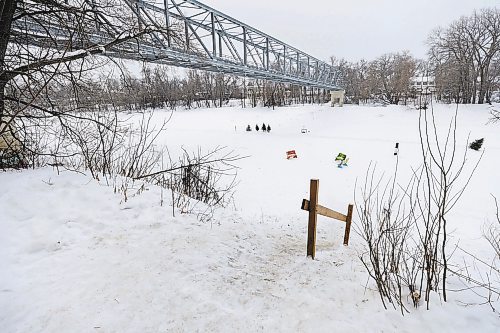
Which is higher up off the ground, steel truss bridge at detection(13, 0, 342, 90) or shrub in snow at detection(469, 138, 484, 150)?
steel truss bridge at detection(13, 0, 342, 90)

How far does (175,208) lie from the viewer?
5340 mm

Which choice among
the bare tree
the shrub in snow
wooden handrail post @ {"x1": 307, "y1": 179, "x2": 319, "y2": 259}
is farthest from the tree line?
wooden handrail post @ {"x1": 307, "y1": 179, "x2": 319, "y2": 259}

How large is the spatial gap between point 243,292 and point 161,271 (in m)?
0.96

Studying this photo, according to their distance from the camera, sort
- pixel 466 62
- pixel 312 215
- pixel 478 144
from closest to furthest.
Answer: pixel 312 215, pixel 478 144, pixel 466 62

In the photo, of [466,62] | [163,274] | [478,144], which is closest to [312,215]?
[163,274]

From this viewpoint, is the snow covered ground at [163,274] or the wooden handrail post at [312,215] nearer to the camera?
the snow covered ground at [163,274]

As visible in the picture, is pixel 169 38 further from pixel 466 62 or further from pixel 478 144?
pixel 466 62

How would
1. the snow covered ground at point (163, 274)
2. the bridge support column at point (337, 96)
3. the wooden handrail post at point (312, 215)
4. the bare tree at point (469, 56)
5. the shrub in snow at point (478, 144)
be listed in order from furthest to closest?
the bridge support column at point (337, 96)
the bare tree at point (469, 56)
the shrub in snow at point (478, 144)
the wooden handrail post at point (312, 215)
the snow covered ground at point (163, 274)

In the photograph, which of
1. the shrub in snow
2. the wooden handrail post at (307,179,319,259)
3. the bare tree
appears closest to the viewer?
the wooden handrail post at (307,179,319,259)

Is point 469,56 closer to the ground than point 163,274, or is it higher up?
higher up

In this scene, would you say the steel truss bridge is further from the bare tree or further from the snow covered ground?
the bare tree

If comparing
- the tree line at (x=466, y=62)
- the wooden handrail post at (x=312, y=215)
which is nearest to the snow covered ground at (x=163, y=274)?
the wooden handrail post at (x=312, y=215)

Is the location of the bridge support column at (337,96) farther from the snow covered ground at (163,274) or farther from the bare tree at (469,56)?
the snow covered ground at (163,274)

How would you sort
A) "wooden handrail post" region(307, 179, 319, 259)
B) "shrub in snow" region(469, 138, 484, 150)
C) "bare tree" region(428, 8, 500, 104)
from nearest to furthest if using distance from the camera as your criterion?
"wooden handrail post" region(307, 179, 319, 259) → "shrub in snow" region(469, 138, 484, 150) → "bare tree" region(428, 8, 500, 104)
